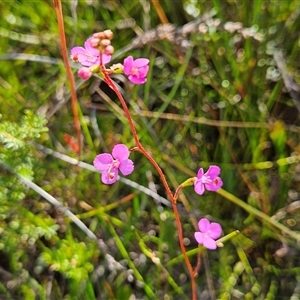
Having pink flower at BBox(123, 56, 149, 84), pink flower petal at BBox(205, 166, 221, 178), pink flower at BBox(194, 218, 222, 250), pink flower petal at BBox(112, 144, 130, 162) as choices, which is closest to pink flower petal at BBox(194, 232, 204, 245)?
pink flower at BBox(194, 218, 222, 250)

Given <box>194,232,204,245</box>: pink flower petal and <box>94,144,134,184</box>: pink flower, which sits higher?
<box>94,144,134,184</box>: pink flower

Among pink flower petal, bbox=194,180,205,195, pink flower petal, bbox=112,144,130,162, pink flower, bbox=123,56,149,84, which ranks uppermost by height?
pink flower, bbox=123,56,149,84

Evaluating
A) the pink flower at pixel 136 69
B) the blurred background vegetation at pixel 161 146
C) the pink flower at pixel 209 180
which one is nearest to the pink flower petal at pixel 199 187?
the pink flower at pixel 209 180

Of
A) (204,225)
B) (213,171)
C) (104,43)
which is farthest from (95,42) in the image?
(204,225)

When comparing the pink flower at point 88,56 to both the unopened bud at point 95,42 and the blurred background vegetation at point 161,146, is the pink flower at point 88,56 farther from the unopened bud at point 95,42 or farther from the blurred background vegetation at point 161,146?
the blurred background vegetation at point 161,146

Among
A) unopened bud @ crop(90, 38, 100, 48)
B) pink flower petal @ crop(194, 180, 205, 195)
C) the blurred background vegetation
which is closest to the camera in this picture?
unopened bud @ crop(90, 38, 100, 48)

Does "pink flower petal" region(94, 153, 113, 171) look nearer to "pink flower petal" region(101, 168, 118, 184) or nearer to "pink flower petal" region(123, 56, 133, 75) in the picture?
"pink flower petal" region(101, 168, 118, 184)

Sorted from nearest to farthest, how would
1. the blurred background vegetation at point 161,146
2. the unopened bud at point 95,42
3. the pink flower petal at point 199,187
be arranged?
the unopened bud at point 95,42
the pink flower petal at point 199,187
the blurred background vegetation at point 161,146
